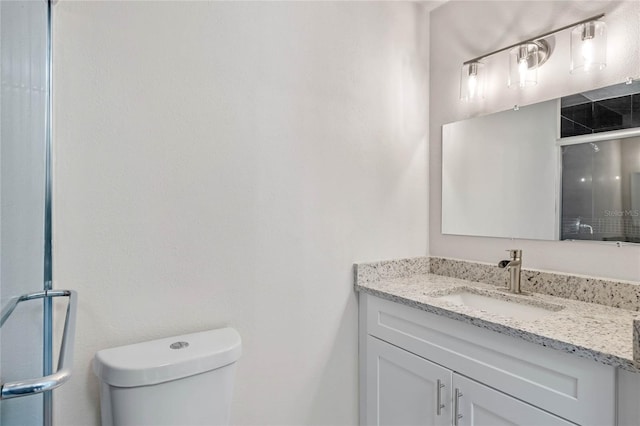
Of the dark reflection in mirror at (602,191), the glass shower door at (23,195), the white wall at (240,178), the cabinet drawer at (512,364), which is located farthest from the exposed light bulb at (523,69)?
the glass shower door at (23,195)

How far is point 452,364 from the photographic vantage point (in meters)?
1.27

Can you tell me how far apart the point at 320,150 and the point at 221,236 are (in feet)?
1.90

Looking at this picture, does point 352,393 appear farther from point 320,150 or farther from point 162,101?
point 162,101

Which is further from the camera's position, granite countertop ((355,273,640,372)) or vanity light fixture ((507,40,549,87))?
vanity light fixture ((507,40,549,87))

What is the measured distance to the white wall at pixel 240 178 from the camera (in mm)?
1105

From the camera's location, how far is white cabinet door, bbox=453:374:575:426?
3.43ft

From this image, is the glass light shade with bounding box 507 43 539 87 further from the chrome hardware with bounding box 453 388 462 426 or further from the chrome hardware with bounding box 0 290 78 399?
the chrome hardware with bounding box 0 290 78 399

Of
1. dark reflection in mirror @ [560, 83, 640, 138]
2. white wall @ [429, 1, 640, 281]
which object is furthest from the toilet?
dark reflection in mirror @ [560, 83, 640, 138]

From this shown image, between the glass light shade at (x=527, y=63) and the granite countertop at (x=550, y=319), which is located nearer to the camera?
the granite countertop at (x=550, y=319)

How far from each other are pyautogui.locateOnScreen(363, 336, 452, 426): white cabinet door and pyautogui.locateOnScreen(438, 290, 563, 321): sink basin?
312 mm

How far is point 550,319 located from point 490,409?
356 millimetres

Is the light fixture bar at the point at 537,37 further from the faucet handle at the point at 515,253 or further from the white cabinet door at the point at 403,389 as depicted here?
the white cabinet door at the point at 403,389

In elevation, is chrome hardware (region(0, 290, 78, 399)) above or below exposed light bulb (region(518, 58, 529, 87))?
below

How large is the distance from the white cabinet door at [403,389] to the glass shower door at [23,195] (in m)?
1.19
